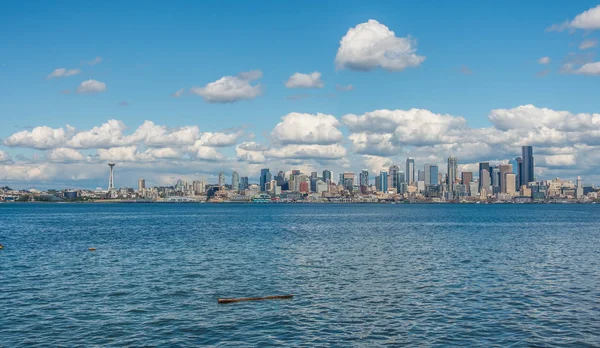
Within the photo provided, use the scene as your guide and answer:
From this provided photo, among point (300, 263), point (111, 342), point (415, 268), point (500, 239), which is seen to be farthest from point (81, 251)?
point (500, 239)

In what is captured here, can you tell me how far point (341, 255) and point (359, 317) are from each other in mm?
32222

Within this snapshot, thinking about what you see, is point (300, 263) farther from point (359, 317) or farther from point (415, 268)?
point (359, 317)

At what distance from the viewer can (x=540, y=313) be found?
117 feet

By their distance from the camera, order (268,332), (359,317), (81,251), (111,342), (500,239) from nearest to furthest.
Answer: (111,342), (268,332), (359,317), (81,251), (500,239)

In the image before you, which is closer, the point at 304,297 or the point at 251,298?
the point at 251,298

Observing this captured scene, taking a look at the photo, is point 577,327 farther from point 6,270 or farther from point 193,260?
point 6,270

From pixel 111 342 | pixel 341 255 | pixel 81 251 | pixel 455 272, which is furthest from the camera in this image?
pixel 81 251

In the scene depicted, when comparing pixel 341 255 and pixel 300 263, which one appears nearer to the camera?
pixel 300 263

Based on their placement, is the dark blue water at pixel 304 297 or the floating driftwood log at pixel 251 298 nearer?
the dark blue water at pixel 304 297

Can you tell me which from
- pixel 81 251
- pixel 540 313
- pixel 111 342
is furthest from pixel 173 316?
pixel 81 251

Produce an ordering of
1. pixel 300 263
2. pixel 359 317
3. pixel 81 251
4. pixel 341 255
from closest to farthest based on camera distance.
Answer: pixel 359 317 < pixel 300 263 < pixel 341 255 < pixel 81 251

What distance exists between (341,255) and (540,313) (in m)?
32.6

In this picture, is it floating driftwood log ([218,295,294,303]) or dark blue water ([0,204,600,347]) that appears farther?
floating driftwood log ([218,295,294,303])

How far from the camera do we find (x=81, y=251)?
72.6m
